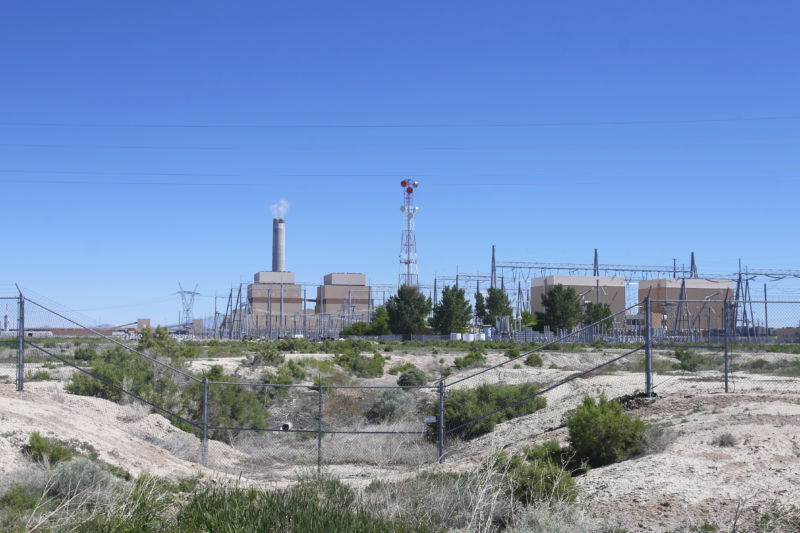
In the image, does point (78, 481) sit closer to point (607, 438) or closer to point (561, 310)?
point (607, 438)

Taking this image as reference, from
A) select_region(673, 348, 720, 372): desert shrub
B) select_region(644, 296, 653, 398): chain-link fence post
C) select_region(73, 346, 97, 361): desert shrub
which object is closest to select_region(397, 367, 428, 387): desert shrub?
select_region(673, 348, 720, 372): desert shrub

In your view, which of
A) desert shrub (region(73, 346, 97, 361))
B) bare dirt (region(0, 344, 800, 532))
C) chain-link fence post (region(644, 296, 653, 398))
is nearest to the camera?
bare dirt (region(0, 344, 800, 532))

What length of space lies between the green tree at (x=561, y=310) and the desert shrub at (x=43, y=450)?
2552 inches

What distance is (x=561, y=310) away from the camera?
2940 inches

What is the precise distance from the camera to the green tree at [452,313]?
80.8 metres

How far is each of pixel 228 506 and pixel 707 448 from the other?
760 cm

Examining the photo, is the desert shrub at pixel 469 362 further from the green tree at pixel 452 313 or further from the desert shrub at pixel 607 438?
the green tree at pixel 452 313

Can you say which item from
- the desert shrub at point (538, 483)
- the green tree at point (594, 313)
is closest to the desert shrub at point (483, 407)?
the desert shrub at point (538, 483)

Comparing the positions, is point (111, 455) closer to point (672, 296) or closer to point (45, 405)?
point (45, 405)

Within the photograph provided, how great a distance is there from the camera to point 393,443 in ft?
58.5

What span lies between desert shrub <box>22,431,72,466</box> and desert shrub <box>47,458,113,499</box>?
1.34m

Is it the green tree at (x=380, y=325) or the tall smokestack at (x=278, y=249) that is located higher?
the tall smokestack at (x=278, y=249)

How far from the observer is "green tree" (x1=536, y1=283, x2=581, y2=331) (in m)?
74.6

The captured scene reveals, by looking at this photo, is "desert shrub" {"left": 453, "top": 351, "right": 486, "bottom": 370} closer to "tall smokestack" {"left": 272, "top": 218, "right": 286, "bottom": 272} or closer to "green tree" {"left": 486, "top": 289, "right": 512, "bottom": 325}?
"green tree" {"left": 486, "top": 289, "right": 512, "bottom": 325}
